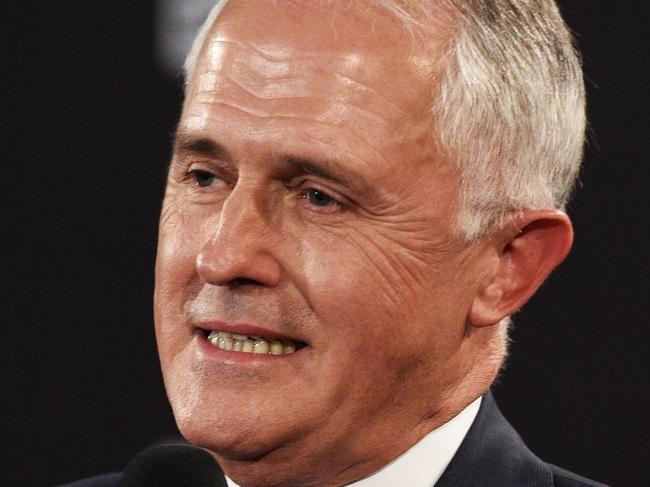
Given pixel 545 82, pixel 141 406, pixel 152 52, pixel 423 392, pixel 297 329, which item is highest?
pixel 545 82

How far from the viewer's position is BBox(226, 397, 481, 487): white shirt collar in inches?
80.8

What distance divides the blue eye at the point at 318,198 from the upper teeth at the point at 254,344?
0.76 ft

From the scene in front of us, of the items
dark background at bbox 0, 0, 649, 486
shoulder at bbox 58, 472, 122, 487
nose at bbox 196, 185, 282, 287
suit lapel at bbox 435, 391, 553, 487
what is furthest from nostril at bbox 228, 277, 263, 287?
dark background at bbox 0, 0, 649, 486

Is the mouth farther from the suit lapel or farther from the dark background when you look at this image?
the dark background

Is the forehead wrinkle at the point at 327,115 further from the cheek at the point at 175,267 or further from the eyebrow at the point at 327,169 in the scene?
the cheek at the point at 175,267

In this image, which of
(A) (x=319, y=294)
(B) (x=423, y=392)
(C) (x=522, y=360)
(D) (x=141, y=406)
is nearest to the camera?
(A) (x=319, y=294)

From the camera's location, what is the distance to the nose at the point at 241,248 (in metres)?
1.91

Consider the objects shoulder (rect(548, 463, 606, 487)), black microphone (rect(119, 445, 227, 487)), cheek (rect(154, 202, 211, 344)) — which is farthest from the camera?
shoulder (rect(548, 463, 606, 487))

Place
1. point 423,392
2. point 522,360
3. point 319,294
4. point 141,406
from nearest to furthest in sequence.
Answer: point 319,294 < point 423,392 < point 522,360 < point 141,406

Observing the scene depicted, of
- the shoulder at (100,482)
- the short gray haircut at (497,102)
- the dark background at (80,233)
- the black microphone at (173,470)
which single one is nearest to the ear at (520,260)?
the short gray haircut at (497,102)

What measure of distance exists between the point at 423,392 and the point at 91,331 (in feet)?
5.13

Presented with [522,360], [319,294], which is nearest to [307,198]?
[319,294]

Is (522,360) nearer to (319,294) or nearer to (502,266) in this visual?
(502,266)

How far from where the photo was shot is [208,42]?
2.12 meters
